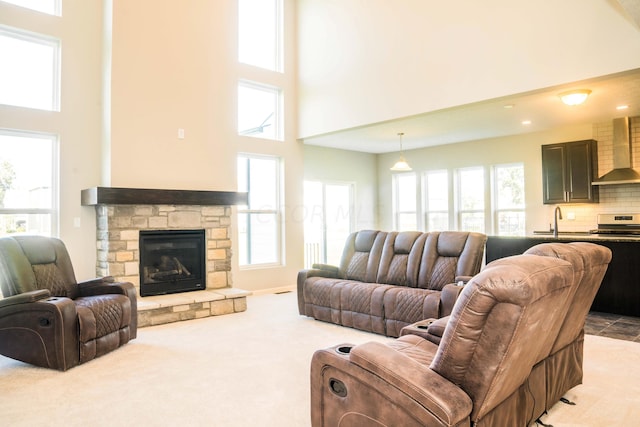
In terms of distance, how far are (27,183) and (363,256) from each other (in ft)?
13.5

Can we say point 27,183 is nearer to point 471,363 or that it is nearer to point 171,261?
point 171,261

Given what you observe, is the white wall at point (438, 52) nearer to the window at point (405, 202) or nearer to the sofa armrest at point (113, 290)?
the window at point (405, 202)

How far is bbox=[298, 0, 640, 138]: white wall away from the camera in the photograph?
4.17 meters

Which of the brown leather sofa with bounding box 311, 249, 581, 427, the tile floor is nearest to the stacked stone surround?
the brown leather sofa with bounding box 311, 249, 581, 427

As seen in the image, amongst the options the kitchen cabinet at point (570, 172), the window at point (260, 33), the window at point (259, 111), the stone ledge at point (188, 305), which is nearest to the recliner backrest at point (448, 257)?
the stone ledge at point (188, 305)

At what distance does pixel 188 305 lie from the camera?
5.11 meters

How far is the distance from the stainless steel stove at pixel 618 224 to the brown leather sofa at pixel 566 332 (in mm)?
4997

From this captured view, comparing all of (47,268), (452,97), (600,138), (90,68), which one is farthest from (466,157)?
(47,268)

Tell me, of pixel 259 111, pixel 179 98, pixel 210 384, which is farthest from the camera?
pixel 259 111

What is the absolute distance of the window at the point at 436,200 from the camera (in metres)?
9.11

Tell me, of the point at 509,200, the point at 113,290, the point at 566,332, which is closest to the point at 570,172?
the point at 509,200

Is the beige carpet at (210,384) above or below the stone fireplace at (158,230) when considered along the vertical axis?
below

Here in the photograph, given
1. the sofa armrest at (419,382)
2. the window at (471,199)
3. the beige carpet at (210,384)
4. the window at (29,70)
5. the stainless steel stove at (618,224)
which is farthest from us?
the window at (471,199)

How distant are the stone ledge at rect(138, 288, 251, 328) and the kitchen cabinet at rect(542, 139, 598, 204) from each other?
5.55 m
